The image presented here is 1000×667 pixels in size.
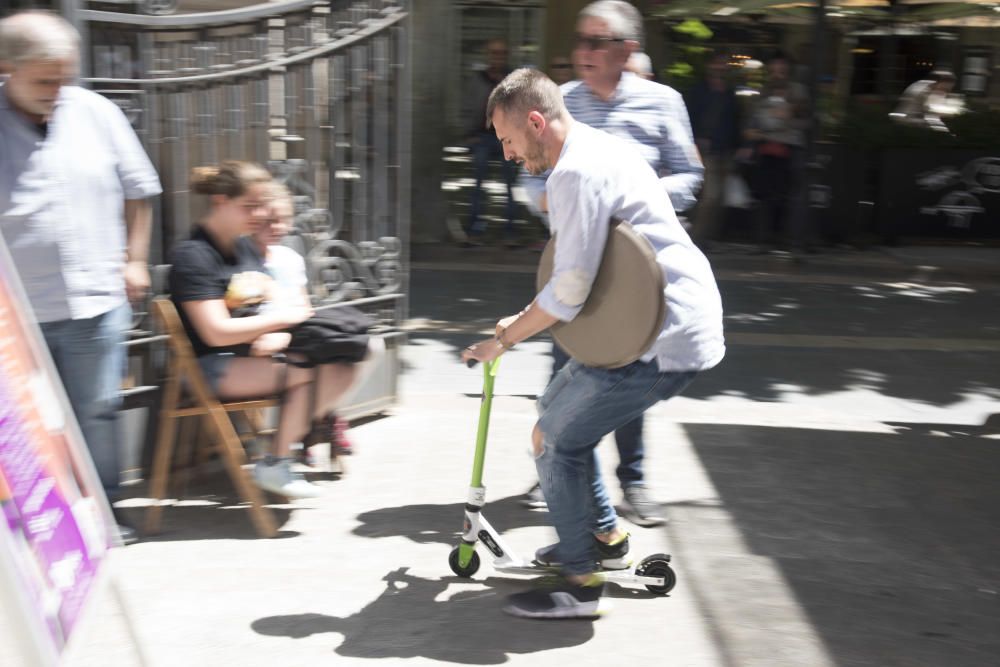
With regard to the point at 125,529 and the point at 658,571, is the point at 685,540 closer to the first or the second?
the point at 658,571

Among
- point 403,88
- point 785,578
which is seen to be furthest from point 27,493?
point 403,88

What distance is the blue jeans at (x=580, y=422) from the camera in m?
3.61

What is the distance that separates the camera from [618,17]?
14.3 feet

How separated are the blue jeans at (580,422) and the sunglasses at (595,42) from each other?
134cm

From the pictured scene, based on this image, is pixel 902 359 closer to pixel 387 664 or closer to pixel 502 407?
pixel 502 407

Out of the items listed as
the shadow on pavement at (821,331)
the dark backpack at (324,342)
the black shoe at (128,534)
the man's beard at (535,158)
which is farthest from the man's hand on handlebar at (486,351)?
the shadow on pavement at (821,331)

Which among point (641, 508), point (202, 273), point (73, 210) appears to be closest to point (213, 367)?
point (202, 273)

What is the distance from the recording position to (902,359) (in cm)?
780

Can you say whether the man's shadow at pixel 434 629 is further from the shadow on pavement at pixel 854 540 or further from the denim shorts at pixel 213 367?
the denim shorts at pixel 213 367

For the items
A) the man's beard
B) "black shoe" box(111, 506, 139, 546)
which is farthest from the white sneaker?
the man's beard

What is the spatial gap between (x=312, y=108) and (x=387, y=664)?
9.47ft

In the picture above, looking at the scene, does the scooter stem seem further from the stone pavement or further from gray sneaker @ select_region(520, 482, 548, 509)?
gray sneaker @ select_region(520, 482, 548, 509)

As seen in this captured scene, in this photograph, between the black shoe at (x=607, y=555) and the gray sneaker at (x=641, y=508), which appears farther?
the gray sneaker at (x=641, y=508)

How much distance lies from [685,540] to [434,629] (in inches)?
49.1
